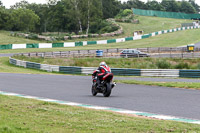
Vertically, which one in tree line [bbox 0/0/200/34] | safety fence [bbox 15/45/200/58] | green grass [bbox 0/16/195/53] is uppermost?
tree line [bbox 0/0/200/34]

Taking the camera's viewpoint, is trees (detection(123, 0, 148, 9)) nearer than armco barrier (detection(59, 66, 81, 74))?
No

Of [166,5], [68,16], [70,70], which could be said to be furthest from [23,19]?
[70,70]

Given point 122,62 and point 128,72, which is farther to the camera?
point 122,62

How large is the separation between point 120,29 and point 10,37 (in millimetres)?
28245

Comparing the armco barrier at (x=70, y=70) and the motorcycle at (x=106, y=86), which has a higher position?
the motorcycle at (x=106, y=86)

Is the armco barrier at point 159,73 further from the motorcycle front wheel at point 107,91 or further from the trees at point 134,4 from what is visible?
the trees at point 134,4

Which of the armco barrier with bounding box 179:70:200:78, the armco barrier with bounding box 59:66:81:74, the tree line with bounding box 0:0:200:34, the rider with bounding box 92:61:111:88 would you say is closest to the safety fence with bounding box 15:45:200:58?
the armco barrier with bounding box 59:66:81:74

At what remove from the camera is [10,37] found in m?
70.0

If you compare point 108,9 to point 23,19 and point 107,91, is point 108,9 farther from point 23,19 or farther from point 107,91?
point 107,91

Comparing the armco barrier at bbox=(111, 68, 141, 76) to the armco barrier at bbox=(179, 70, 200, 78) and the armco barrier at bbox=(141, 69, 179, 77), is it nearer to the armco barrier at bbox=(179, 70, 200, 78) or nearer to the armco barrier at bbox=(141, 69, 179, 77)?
the armco barrier at bbox=(141, 69, 179, 77)

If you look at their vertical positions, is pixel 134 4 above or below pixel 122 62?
above

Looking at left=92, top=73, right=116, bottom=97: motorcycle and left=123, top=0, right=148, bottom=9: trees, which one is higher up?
left=123, top=0, right=148, bottom=9: trees

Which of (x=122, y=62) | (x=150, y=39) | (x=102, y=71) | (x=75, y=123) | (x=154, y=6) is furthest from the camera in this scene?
(x=154, y=6)

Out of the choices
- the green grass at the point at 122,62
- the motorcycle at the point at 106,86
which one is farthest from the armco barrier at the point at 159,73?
the motorcycle at the point at 106,86
